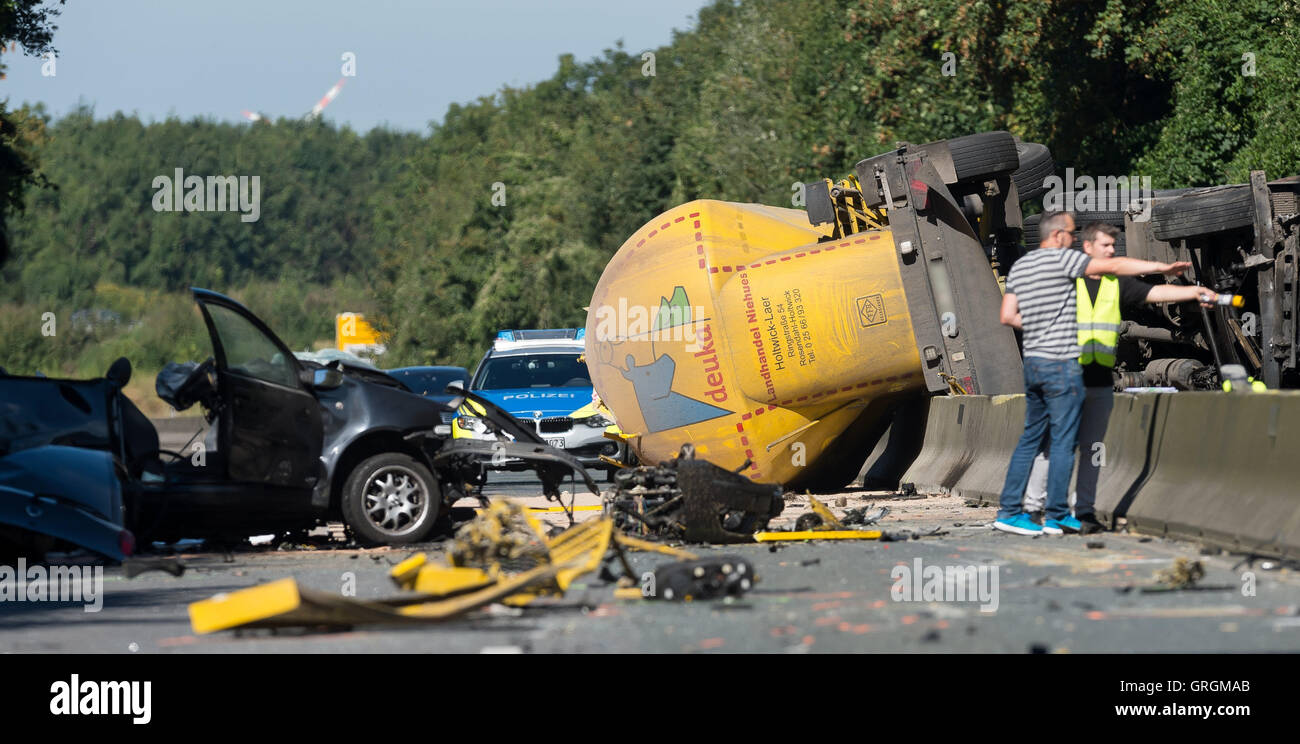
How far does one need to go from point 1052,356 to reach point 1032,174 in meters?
6.33

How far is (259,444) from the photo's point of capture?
11.1 meters

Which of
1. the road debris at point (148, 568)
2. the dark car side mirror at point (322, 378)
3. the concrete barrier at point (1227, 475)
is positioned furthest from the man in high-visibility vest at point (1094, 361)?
the road debris at point (148, 568)

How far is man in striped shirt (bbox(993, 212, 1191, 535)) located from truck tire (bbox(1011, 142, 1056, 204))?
Result: 570 cm

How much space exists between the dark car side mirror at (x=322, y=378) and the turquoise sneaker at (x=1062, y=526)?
15.8ft

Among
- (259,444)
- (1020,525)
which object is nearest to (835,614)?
(1020,525)

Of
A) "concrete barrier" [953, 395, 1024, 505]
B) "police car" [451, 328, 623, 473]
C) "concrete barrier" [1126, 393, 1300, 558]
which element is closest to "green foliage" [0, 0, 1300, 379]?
"police car" [451, 328, 623, 473]

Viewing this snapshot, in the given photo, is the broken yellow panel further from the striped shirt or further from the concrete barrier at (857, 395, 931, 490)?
the concrete barrier at (857, 395, 931, 490)

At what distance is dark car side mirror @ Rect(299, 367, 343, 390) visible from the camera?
1150 cm

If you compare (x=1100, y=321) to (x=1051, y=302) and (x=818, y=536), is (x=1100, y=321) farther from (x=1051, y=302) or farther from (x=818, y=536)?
(x=818, y=536)

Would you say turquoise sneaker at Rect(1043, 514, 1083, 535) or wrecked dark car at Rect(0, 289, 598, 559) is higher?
wrecked dark car at Rect(0, 289, 598, 559)
